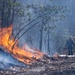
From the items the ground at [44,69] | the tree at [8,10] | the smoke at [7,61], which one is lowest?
the ground at [44,69]


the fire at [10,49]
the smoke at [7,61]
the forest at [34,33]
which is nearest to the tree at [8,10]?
the forest at [34,33]

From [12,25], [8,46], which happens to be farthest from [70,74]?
[12,25]

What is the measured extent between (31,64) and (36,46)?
9.13 m

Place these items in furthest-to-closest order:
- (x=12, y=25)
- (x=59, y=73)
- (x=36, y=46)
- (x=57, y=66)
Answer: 1. (x=36, y=46)
2. (x=12, y=25)
3. (x=57, y=66)
4. (x=59, y=73)

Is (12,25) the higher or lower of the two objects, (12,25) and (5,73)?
the higher

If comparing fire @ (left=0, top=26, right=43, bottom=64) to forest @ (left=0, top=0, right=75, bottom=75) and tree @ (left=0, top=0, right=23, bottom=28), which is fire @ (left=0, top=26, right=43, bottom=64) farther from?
tree @ (left=0, top=0, right=23, bottom=28)

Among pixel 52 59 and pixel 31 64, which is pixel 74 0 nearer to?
pixel 52 59

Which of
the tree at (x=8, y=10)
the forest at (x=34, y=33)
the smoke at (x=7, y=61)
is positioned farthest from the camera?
the tree at (x=8, y=10)

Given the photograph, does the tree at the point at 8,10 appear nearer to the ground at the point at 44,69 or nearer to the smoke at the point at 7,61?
the smoke at the point at 7,61

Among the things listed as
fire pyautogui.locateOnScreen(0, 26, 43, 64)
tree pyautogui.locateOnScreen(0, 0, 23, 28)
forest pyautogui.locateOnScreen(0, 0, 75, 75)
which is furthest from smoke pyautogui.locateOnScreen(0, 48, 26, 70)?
tree pyautogui.locateOnScreen(0, 0, 23, 28)

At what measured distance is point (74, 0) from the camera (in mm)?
30766

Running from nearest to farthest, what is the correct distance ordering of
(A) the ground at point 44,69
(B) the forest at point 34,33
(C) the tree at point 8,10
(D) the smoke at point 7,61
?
1. (A) the ground at point 44,69
2. (D) the smoke at point 7,61
3. (B) the forest at point 34,33
4. (C) the tree at point 8,10

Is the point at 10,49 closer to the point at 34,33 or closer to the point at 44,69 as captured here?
the point at 44,69

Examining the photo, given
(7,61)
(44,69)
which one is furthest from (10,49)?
(44,69)
